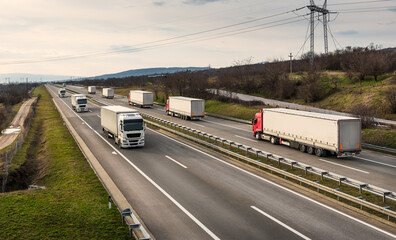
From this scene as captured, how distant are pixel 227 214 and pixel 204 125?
2919 cm

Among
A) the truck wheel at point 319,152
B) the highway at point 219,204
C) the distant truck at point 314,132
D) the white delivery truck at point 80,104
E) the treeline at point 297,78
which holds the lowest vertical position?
the highway at point 219,204

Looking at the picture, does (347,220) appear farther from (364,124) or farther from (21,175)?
(364,124)

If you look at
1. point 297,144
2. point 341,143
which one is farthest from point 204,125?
point 341,143

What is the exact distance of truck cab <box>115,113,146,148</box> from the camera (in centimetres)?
2708

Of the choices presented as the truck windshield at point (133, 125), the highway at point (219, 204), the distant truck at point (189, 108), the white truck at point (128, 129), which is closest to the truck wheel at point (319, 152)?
the highway at point (219, 204)

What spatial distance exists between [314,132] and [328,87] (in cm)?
3835

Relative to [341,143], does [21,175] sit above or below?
below

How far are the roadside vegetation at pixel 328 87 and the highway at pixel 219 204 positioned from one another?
18.0 m

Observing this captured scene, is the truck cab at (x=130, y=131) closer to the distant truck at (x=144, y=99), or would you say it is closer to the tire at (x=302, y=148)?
the tire at (x=302, y=148)

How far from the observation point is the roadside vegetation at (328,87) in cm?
4131

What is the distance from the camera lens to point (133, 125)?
1078 inches

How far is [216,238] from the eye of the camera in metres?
11.4

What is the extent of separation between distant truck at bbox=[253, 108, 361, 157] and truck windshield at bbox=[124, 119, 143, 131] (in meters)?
11.8

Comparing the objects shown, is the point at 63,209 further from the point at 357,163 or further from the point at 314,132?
the point at 357,163
